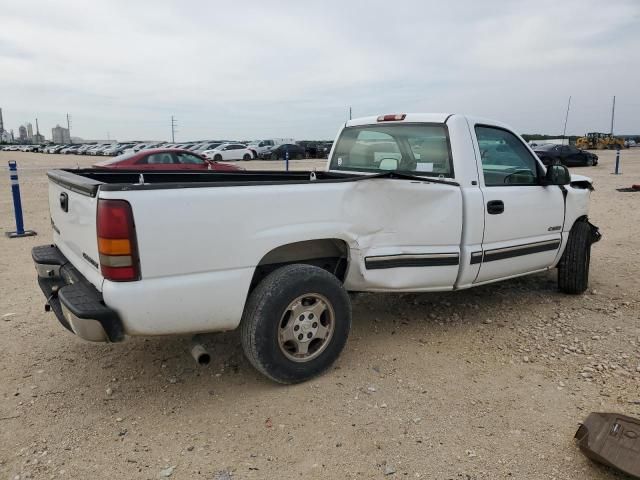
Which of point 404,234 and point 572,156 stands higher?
point 404,234

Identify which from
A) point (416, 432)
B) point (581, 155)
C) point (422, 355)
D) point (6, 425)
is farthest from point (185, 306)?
point (581, 155)

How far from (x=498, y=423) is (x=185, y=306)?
1.93 meters

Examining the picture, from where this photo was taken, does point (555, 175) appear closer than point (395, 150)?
No

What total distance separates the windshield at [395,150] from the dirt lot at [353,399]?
4.43 ft

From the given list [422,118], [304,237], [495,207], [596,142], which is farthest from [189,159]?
[596,142]

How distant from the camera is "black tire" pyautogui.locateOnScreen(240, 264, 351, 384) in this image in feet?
10.3

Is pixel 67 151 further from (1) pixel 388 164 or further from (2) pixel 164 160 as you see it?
(1) pixel 388 164

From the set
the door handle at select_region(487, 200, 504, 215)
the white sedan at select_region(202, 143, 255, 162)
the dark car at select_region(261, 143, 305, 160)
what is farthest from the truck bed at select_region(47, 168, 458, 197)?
the dark car at select_region(261, 143, 305, 160)

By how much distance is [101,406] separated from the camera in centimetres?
321

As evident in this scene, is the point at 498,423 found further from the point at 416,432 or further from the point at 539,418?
the point at 416,432

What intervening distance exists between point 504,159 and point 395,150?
0.98m

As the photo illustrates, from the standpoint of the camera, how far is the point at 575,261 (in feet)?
16.8

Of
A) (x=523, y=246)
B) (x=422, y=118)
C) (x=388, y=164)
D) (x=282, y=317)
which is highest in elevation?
(x=422, y=118)

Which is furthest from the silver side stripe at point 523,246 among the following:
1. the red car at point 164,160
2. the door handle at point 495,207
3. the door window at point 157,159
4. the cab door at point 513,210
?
the door window at point 157,159
